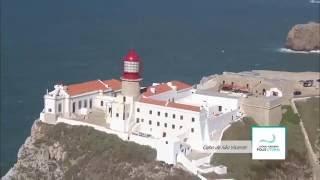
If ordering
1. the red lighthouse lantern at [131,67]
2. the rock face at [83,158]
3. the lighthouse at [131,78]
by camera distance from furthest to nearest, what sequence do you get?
the lighthouse at [131,78]
the red lighthouse lantern at [131,67]
the rock face at [83,158]

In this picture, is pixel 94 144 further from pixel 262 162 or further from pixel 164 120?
pixel 262 162

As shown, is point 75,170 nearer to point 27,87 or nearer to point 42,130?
point 42,130

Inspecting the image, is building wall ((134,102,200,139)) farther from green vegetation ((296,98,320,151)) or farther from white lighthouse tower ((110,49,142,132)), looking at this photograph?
green vegetation ((296,98,320,151))

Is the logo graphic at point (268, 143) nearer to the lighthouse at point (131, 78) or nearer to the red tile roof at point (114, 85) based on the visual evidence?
the lighthouse at point (131, 78)

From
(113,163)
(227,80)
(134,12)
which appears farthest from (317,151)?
(134,12)

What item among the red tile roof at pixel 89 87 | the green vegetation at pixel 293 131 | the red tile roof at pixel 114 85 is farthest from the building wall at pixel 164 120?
the green vegetation at pixel 293 131
